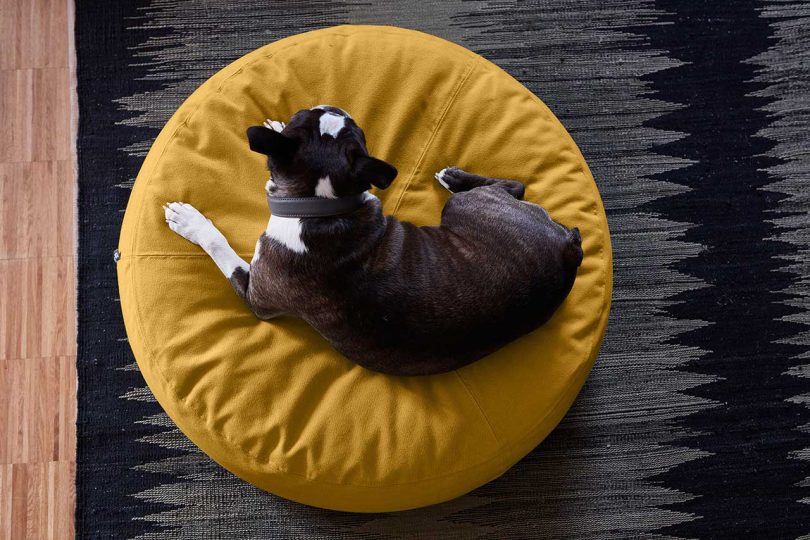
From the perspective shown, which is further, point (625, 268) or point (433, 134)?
point (625, 268)

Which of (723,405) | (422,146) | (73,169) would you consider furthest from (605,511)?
(73,169)

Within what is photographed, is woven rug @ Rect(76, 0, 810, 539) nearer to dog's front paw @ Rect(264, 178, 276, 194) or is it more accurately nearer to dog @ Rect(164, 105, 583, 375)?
dog @ Rect(164, 105, 583, 375)

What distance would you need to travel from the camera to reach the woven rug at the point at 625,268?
2.80 metres

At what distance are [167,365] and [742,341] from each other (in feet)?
7.54

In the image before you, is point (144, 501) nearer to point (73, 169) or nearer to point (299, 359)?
point (299, 359)

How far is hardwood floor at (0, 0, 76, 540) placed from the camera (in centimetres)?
281

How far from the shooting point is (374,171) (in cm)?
207

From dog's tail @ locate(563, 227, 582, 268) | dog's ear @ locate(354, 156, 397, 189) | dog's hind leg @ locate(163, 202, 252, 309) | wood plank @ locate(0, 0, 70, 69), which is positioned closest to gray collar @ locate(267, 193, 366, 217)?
dog's ear @ locate(354, 156, 397, 189)

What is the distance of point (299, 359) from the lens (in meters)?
2.38

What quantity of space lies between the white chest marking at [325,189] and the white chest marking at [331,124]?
5.5 inches

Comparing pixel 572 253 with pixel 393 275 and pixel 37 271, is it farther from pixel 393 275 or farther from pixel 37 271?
pixel 37 271

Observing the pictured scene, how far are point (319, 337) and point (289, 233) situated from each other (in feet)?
1.28

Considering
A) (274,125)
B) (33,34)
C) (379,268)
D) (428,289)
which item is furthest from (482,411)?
(33,34)

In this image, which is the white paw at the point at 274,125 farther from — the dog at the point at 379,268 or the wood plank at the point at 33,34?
the wood plank at the point at 33,34
